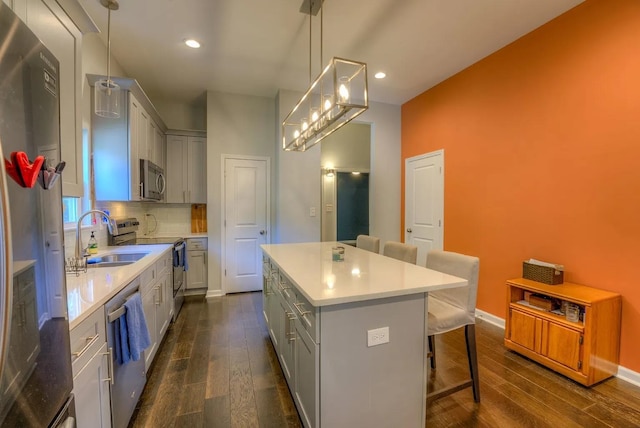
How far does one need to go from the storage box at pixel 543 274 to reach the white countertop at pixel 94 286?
326cm

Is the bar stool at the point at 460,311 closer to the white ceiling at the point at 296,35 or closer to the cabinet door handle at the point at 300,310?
the cabinet door handle at the point at 300,310

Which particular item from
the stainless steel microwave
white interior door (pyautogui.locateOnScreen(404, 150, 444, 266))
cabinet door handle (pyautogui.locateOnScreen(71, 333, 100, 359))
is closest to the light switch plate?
cabinet door handle (pyautogui.locateOnScreen(71, 333, 100, 359))

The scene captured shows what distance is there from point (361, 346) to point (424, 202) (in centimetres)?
330

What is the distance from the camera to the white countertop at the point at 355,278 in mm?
1398

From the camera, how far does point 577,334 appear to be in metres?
2.12

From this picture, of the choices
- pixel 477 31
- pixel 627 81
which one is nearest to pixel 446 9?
pixel 477 31

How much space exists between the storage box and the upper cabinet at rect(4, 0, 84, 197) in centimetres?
353

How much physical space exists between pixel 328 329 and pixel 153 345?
1.76m

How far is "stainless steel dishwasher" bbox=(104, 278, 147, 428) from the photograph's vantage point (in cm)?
146

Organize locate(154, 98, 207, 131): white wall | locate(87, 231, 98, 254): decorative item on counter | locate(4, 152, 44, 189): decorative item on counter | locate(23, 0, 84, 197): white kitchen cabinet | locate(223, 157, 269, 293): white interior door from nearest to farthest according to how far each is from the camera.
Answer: locate(4, 152, 44, 189): decorative item on counter < locate(23, 0, 84, 197): white kitchen cabinet < locate(87, 231, 98, 254): decorative item on counter < locate(223, 157, 269, 293): white interior door < locate(154, 98, 207, 131): white wall

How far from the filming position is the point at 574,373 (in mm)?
2137

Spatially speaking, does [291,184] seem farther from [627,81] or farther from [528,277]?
[627,81]

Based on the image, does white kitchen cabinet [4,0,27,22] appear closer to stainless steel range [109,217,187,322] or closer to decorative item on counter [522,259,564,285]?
stainless steel range [109,217,187,322]

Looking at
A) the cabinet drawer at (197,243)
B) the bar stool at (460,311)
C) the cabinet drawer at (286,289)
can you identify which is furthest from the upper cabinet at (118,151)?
the bar stool at (460,311)
